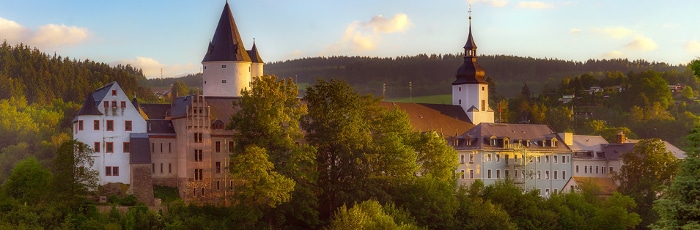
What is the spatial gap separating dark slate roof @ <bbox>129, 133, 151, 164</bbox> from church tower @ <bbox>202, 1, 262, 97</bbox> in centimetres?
886

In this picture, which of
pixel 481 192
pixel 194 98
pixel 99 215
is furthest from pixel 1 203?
pixel 481 192

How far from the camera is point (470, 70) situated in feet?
368

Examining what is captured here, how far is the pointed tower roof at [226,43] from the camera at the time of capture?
279 ft

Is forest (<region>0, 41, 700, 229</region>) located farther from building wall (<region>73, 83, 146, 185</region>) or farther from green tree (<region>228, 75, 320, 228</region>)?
building wall (<region>73, 83, 146, 185</region>)

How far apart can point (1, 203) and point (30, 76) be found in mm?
76462

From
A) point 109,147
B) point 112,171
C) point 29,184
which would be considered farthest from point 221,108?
point 29,184

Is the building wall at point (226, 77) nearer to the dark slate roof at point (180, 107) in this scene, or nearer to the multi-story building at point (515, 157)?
the dark slate roof at point (180, 107)

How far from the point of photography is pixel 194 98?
256 feet

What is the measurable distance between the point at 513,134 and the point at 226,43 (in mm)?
30942

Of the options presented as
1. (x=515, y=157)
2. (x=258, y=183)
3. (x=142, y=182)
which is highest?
(x=258, y=183)

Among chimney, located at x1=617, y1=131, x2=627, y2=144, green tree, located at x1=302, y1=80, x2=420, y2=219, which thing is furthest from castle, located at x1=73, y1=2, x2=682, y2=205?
chimney, located at x1=617, y1=131, x2=627, y2=144

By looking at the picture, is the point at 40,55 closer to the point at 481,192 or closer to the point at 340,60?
the point at 340,60

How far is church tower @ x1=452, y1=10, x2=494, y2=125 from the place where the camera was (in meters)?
110

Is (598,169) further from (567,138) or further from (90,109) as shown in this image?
(90,109)
